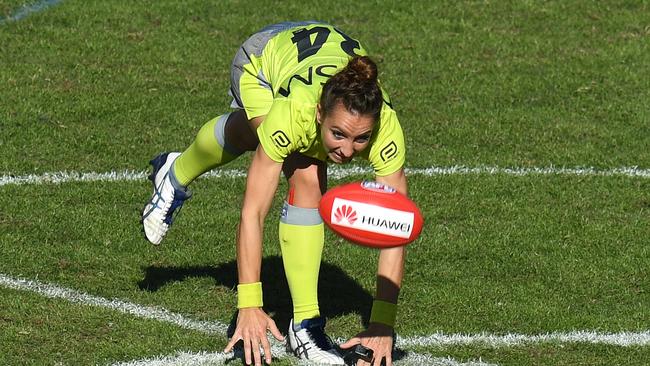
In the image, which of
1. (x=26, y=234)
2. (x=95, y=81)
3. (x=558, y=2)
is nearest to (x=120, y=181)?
(x=26, y=234)

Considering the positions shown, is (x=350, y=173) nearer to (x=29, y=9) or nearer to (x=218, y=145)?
(x=218, y=145)

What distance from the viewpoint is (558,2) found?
45.2 feet

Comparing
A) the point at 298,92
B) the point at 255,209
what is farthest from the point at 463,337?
the point at 298,92

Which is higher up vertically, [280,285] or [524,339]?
[524,339]

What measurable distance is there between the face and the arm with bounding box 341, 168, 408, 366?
1.06 feet

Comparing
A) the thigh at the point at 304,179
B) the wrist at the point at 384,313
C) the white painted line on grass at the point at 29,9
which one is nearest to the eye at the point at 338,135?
the thigh at the point at 304,179

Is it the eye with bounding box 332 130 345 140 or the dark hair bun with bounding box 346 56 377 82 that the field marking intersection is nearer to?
the eye with bounding box 332 130 345 140

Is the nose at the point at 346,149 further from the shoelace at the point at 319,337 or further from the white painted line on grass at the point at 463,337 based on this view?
the white painted line on grass at the point at 463,337

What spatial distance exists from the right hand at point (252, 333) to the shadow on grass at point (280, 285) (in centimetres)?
94

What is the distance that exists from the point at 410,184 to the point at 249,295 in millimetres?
3429

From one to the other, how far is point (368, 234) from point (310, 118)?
0.67 metres

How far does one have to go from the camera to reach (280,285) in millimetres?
7641

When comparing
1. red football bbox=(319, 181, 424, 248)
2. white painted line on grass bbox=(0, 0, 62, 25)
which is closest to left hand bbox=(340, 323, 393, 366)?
red football bbox=(319, 181, 424, 248)

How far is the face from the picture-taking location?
19.2 ft
